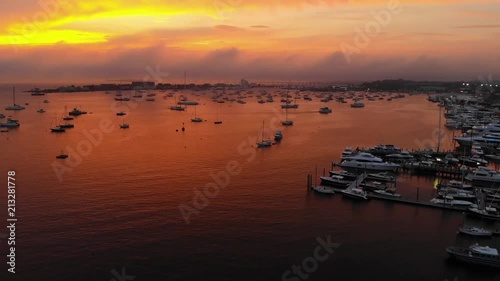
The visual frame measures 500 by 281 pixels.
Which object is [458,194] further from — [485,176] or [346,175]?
[346,175]

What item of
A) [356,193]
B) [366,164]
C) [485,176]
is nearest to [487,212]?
[356,193]

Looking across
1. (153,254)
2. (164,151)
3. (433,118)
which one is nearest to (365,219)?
(153,254)

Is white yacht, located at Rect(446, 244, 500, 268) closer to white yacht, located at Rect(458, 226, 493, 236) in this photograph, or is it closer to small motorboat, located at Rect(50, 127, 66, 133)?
white yacht, located at Rect(458, 226, 493, 236)

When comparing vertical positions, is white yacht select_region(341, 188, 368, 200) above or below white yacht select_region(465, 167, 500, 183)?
below

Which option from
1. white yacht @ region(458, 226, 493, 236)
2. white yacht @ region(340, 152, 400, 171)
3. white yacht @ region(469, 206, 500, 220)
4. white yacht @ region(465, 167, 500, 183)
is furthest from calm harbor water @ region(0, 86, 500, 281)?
white yacht @ region(465, 167, 500, 183)

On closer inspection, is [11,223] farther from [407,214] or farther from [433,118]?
[433,118]
